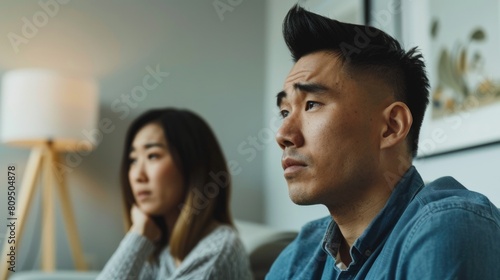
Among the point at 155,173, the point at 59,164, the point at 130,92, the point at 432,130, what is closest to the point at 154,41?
the point at 130,92

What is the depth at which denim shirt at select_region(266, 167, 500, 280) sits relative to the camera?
735 mm

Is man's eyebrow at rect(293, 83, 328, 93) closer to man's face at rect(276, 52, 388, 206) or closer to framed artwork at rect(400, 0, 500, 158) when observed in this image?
man's face at rect(276, 52, 388, 206)

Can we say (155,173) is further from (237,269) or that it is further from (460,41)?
(460,41)

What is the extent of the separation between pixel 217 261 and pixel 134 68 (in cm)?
178

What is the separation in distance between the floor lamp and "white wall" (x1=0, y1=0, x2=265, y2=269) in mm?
237

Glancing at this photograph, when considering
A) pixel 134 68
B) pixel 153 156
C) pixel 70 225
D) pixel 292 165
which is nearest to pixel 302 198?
pixel 292 165

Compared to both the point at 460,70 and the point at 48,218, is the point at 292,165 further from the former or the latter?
the point at 48,218

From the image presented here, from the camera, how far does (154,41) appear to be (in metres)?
3.17

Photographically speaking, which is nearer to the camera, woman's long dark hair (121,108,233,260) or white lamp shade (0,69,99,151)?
woman's long dark hair (121,108,233,260)

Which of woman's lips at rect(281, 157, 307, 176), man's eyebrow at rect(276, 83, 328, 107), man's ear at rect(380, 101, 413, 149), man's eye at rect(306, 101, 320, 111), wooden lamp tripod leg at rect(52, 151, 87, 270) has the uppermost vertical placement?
man's eyebrow at rect(276, 83, 328, 107)

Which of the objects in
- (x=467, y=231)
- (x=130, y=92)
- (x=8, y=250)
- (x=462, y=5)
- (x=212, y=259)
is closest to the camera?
(x=467, y=231)

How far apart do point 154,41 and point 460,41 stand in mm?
1865

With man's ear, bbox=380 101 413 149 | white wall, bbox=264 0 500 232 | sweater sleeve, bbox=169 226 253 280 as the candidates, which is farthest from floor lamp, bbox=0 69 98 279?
man's ear, bbox=380 101 413 149

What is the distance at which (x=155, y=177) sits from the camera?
1783 mm
